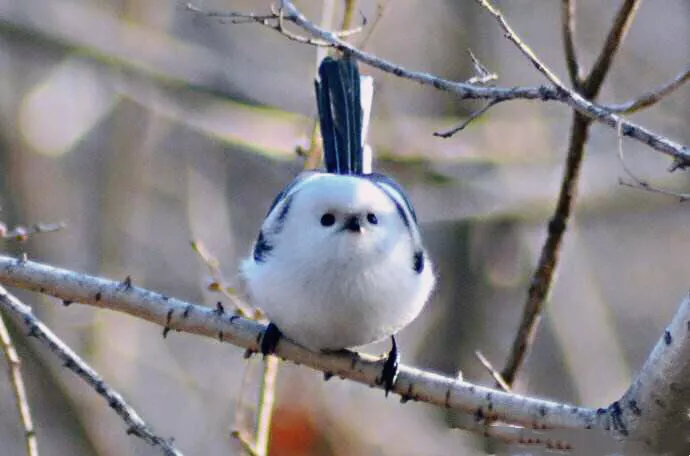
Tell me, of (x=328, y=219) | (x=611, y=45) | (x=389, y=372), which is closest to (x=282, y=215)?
(x=328, y=219)

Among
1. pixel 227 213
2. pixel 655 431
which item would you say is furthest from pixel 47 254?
pixel 655 431

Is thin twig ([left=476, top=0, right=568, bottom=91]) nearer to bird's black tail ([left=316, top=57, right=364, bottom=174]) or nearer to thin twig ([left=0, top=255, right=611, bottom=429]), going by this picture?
thin twig ([left=0, top=255, right=611, bottom=429])

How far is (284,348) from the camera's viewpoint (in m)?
2.54

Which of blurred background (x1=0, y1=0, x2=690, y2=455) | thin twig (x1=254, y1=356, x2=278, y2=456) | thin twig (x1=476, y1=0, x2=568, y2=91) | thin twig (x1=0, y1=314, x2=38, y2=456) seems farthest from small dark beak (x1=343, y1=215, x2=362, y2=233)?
blurred background (x1=0, y1=0, x2=690, y2=455)

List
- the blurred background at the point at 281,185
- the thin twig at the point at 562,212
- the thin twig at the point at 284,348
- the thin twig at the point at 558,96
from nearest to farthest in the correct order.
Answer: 1. the thin twig at the point at 558,96
2. the thin twig at the point at 284,348
3. the thin twig at the point at 562,212
4. the blurred background at the point at 281,185

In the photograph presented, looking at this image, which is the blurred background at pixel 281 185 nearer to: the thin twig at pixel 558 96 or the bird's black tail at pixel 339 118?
the bird's black tail at pixel 339 118

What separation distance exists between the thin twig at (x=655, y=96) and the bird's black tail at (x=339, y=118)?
2.98 feet

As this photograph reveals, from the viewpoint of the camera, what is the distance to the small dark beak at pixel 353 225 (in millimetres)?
2490

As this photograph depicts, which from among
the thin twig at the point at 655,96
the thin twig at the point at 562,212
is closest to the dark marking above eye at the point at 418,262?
the thin twig at the point at 562,212

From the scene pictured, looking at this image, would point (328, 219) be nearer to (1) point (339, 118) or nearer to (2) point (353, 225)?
(2) point (353, 225)

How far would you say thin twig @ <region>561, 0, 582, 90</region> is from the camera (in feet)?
8.66

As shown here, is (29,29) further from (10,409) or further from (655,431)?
(655,431)

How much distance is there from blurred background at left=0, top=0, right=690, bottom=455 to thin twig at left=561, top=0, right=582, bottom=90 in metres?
1.99

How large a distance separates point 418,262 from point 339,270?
25 centimetres
